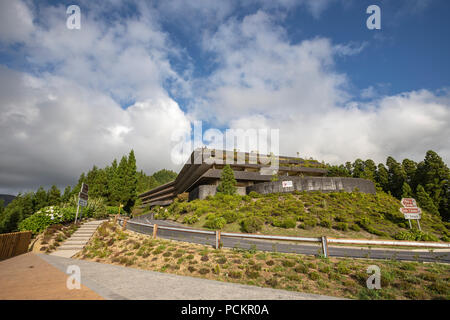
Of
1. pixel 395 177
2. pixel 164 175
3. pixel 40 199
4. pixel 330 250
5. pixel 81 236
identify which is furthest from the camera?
pixel 164 175

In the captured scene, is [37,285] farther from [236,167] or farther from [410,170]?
[410,170]

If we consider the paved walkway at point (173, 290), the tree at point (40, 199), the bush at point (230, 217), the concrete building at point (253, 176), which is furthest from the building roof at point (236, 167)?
the tree at point (40, 199)

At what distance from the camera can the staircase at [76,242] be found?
12.4 metres

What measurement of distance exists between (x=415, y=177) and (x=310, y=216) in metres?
39.8

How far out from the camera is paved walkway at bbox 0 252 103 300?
15.9ft

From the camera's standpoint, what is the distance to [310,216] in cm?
2280

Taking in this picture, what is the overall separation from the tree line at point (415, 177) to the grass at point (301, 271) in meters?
39.9

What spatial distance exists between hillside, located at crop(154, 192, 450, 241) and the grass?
35.9 feet

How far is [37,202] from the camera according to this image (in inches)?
2162

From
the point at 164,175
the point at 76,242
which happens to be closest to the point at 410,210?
the point at 76,242

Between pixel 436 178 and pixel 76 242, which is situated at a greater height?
pixel 436 178

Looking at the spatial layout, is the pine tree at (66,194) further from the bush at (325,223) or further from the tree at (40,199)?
the bush at (325,223)

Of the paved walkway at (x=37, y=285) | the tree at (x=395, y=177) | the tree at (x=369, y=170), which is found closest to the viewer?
the paved walkway at (x=37, y=285)

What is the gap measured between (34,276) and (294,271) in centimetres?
943
